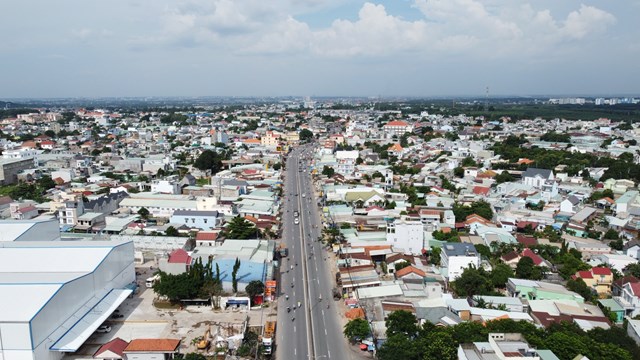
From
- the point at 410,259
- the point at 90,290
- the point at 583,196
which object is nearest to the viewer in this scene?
the point at 90,290

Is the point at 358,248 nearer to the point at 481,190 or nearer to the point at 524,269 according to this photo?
the point at 524,269

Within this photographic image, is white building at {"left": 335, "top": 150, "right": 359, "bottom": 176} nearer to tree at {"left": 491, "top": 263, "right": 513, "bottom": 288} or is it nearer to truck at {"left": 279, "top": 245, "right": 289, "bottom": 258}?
truck at {"left": 279, "top": 245, "right": 289, "bottom": 258}

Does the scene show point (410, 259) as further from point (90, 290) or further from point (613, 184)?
point (613, 184)

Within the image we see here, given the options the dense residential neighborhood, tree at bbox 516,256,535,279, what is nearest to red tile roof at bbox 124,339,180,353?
the dense residential neighborhood

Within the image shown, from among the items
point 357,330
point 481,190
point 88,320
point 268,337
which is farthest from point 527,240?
point 88,320

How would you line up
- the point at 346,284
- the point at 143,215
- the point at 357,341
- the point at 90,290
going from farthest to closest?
the point at 143,215, the point at 346,284, the point at 90,290, the point at 357,341

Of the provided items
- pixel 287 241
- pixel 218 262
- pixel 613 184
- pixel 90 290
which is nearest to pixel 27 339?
pixel 90 290
